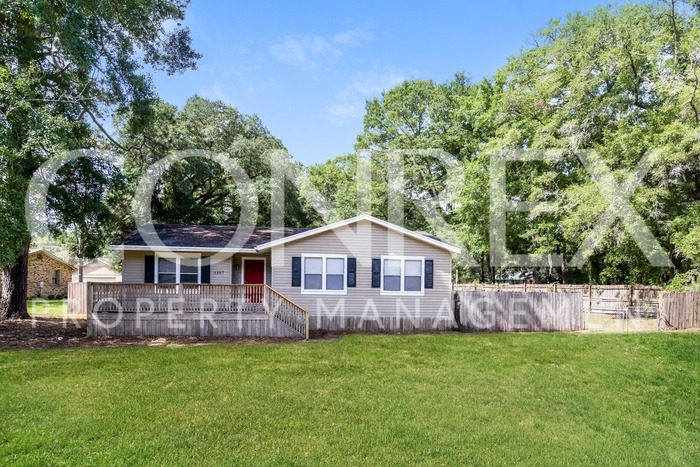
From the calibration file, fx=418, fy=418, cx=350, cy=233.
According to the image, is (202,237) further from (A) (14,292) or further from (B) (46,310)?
(B) (46,310)

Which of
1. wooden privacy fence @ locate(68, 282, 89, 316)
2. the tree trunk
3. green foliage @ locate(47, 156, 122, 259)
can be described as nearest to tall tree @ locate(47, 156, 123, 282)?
green foliage @ locate(47, 156, 122, 259)

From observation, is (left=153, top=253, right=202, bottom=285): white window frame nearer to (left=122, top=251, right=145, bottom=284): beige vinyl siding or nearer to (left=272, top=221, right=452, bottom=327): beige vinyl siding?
(left=122, top=251, right=145, bottom=284): beige vinyl siding

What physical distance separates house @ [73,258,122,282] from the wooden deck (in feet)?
84.5

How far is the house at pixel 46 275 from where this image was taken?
106ft

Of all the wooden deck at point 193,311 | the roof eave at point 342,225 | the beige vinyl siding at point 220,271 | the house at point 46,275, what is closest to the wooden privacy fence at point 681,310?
the roof eave at point 342,225

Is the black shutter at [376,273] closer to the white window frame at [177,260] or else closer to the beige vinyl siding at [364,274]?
the beige vinyl siding at [364,274]

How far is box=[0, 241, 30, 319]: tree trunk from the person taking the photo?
16.8 metres

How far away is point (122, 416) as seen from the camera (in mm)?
6539

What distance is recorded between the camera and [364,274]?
15484 mm

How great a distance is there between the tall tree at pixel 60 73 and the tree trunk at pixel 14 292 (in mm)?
32

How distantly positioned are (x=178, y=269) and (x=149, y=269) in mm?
1020

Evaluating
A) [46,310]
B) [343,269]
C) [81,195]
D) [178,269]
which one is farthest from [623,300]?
[46,310]

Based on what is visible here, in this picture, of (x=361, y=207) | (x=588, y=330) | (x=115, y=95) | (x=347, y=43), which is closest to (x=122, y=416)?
(x=115, y=95)

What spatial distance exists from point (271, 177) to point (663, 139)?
67.8 ft
